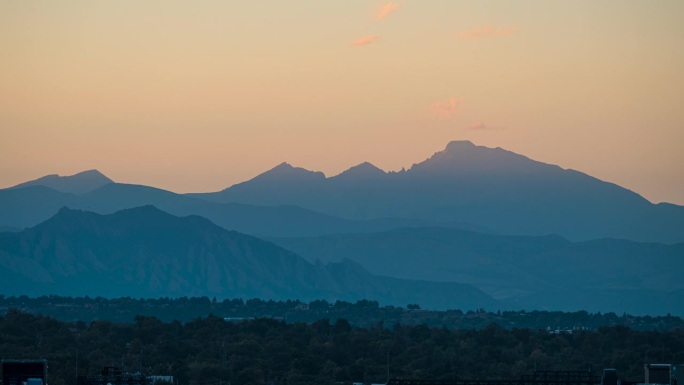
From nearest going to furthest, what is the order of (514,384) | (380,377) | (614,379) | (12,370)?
(12,370)
(614,379)
(514,384)
(380,377)

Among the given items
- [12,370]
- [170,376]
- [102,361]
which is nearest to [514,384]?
[12,370]

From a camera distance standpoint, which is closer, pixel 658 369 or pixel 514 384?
pixel 658 369

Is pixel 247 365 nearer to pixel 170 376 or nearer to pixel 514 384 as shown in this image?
pixel 170 376

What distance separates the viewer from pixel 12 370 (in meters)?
97.8

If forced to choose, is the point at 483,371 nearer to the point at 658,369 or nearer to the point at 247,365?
the point at 247,365

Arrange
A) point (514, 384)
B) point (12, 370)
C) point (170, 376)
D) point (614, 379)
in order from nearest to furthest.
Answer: point (12, 370) < point (614, 379) < point (514, 384) < point (170, 376)

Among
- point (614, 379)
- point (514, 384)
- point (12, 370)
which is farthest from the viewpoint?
point (514, 384)

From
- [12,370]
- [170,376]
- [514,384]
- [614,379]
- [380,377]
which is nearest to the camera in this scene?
[12,370]

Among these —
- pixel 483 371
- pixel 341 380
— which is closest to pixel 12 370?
pixel 341 380

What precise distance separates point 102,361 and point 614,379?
278ft

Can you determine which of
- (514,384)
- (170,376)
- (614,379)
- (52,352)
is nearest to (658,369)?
(614,379)

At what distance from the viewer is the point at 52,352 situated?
196 m

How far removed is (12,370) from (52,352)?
9894cm

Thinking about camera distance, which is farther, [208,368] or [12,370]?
[208,368]
